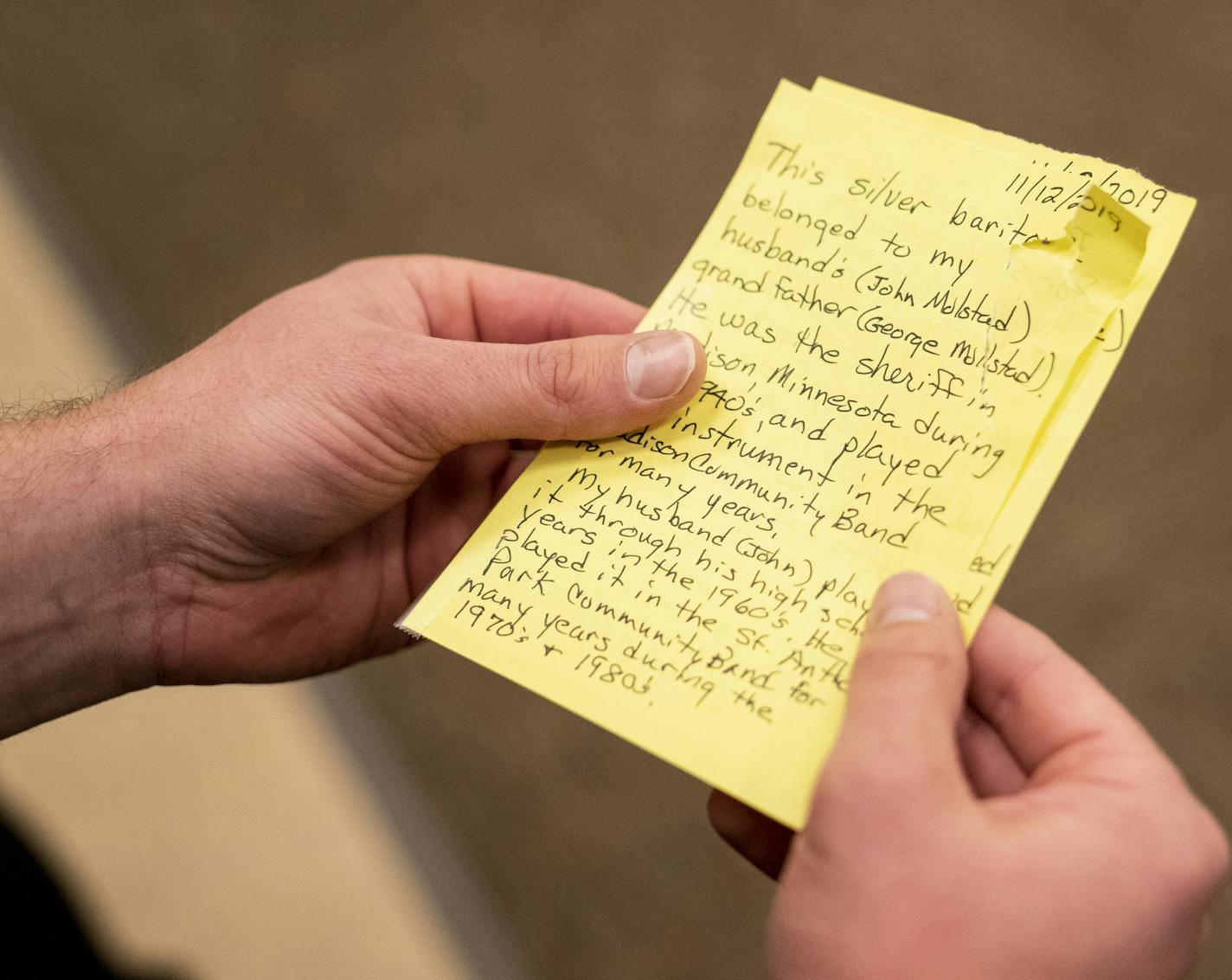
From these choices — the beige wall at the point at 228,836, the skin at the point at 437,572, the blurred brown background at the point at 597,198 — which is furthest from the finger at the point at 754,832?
the beige wall at the point at 228,836

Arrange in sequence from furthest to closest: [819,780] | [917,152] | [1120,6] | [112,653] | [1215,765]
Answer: [1120,6]
[1215,765]
[112,653]
[917,152]
[819,780]

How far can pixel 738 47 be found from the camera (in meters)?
1.32

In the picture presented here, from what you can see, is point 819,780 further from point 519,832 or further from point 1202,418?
point 1202,418

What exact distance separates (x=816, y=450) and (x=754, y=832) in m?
0.24

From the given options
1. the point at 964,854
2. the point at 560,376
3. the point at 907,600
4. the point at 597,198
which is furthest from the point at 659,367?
the point at 597,198

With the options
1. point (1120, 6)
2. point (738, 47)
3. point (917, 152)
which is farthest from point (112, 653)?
point (1120, 6)

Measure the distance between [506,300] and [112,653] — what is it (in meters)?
0.41

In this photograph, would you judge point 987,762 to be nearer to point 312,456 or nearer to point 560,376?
point 560,376

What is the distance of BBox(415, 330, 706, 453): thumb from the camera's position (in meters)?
0.60

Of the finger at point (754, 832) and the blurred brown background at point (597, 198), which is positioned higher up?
the blurred brown background at point (597, 198)

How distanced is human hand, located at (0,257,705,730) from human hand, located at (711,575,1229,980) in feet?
0.81

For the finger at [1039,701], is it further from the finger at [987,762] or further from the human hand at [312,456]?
the human hand at [312,456]

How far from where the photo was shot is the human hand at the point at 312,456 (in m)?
0.63

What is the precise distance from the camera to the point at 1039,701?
523 mm
